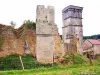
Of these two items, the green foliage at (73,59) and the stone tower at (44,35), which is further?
the green foliage at (73,59)

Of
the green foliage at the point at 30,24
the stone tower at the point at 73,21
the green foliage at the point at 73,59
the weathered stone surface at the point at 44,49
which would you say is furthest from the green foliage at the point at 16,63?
the stone tower at the point at 73,21

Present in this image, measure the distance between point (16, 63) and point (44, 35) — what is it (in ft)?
13.7

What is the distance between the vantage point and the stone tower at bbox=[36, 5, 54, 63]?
23.7 m

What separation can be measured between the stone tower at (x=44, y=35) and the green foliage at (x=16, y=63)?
0.96 m

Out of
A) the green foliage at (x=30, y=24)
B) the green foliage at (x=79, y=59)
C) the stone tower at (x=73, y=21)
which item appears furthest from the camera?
the stone tower at (x=73, y=21)

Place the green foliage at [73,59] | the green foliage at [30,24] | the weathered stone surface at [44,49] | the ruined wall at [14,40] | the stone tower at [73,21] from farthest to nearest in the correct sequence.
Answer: the stone tower at [73,21]
the green foliage at [73,59]
the green foliage at [30,24]
the weathered stone surface at [44,49]
the ruined wall at [14,40]

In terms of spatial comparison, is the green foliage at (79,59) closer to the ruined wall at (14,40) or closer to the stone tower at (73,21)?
the ruined wall at (14,40)

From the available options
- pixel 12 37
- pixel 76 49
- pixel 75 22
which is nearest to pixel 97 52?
pixel 75 22

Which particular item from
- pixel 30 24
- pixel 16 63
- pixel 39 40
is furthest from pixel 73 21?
pixel 16 63

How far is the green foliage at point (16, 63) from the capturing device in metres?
21.1

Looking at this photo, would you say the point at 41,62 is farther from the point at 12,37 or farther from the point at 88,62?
the point at 88,62

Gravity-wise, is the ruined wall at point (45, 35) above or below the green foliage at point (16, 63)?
above

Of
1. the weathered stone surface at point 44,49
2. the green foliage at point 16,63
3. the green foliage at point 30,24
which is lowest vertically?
the green foliage at point 16,63

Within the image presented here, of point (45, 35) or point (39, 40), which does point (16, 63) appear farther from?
point (45, 35)
